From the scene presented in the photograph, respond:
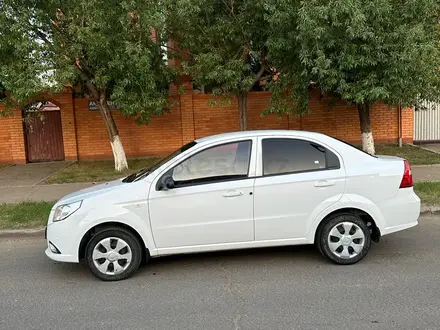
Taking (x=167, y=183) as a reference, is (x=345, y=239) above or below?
below

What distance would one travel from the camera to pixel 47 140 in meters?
14.1

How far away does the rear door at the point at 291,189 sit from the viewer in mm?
4492

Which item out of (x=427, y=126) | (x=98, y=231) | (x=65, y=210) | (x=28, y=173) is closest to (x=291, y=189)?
(x=98, y=231)

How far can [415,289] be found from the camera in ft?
13.0

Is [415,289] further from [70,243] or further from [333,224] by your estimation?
[70,243]

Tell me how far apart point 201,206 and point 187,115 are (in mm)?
9668

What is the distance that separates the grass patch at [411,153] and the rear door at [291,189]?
7166 millimetres

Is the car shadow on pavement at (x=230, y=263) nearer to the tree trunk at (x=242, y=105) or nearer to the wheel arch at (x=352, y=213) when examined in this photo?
the wheel arch at (x=352, y=213)

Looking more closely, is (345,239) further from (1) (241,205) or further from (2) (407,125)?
(2) (407,125)

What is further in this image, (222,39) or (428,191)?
(222,39)

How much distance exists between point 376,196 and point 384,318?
1551mm

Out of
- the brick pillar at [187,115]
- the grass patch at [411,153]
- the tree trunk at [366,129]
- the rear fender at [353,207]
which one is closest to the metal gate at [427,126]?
the grass patch at [411,153]

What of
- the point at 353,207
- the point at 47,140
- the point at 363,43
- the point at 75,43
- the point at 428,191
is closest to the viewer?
the point at 353,207

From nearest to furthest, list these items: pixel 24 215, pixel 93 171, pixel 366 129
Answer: pixel 24 215
pixel 366 129
pixel 93 171
